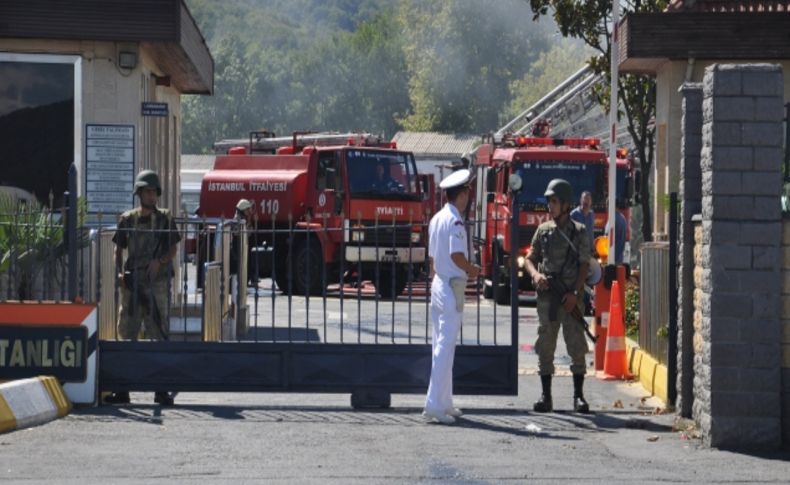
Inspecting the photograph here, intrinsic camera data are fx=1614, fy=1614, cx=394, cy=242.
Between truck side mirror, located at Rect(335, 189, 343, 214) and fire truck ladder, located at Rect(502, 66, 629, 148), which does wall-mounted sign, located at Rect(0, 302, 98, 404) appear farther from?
fire truck ladder, located at Rect(502, 66, 629, 148)

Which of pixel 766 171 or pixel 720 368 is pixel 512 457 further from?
pixel 766 171

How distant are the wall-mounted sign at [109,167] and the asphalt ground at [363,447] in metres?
5.08

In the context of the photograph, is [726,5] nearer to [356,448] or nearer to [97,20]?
[97,20]

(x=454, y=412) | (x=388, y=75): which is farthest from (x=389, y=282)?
(x=388, y=75)

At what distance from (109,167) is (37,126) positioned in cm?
91

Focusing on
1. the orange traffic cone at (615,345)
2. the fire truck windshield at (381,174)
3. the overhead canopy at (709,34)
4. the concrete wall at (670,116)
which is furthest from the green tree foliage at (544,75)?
the orange traffic cone at (615,345)

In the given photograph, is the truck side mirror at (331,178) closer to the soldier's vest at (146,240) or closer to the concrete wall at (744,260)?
the soldier's vest at (146,240)

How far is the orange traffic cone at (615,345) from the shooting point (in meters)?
14.7

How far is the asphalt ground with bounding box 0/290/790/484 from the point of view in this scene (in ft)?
30.5

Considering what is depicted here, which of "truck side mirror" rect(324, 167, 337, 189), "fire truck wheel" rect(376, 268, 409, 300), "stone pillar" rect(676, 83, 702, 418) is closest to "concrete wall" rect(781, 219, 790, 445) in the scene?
"stone pillar" rect(676, 83, 702, 418)

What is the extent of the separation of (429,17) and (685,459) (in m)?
89.2

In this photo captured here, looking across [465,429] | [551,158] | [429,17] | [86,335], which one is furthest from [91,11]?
[429,17]

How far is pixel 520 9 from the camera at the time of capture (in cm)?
9762

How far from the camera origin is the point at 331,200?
2816 centimetres
